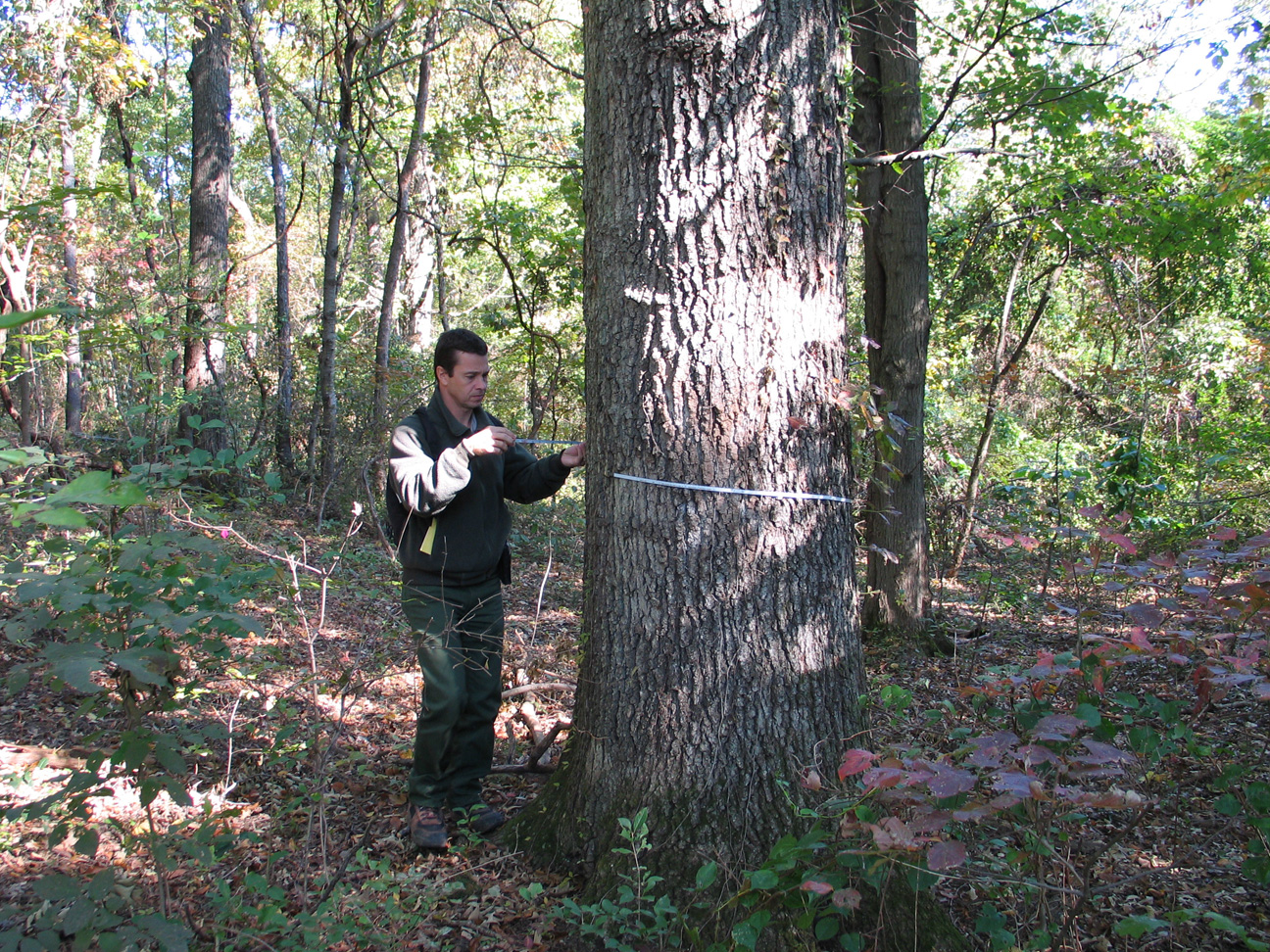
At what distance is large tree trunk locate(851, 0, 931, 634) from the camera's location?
5992 mm

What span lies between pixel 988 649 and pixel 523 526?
578 centimetres

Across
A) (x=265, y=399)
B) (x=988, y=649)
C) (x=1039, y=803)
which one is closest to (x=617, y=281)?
(x=1039, y=803)

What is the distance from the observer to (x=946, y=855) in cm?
170

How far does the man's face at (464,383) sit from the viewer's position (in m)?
3.31

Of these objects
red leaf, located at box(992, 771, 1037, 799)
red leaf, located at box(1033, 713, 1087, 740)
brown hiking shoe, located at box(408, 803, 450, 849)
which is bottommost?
brown hiking shoe, located at box(408, 803, 450, 849)

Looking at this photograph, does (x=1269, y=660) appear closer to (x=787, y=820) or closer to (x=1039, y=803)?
(x=1039, y=803)

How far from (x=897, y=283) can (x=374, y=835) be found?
5.13 m

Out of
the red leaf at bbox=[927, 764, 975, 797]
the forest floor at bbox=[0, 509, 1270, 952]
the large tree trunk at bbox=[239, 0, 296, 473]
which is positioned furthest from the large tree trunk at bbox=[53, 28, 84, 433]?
the red leaf at bbox=[927, 764, 975, 797]

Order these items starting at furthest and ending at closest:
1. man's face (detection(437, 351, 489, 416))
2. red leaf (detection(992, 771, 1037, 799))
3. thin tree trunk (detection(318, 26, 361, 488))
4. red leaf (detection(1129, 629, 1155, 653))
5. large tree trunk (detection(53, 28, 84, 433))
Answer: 1. thin tree trunk (detection(318, 26, 361, 488))
2. large tree trunk (detection(53, 28, 84, 433))
3. man's face (detection(437, 351, 489, 416))
4. red leaf (detection(1129, 629, 1155, 653))
5. red leaf (detection(992, 771, 1037, 799))

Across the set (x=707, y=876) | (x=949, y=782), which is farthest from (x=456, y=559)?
(x=949, y=782)

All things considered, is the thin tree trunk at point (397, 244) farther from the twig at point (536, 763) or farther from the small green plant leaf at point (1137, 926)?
the small green plant leaf at point (1137, 926)

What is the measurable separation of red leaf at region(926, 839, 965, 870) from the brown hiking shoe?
1.88 metres

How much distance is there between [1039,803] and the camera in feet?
6.57

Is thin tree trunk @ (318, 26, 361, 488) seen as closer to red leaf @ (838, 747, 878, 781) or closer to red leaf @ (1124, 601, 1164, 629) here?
red leaf @ (838, 747, 878, 781)
